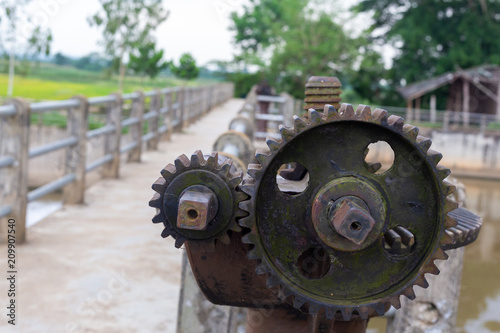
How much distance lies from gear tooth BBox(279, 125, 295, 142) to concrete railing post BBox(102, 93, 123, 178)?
5.92 metres

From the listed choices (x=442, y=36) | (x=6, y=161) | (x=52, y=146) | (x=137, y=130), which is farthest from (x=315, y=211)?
(x=442, y=36)

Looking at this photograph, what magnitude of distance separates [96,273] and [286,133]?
8.81 feet

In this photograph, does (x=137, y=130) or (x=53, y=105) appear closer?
(x=53, y=105)

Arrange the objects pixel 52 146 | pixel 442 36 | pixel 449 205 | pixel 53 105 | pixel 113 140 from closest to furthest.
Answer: pixel 449 205
pixel 53 105
pixel 52 146
pixel 113 140
pixel 442 36

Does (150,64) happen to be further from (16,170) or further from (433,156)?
(433,156)

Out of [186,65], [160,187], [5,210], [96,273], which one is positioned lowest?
[96,273]

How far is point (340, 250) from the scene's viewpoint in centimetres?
119

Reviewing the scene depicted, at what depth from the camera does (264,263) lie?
3.91 feet

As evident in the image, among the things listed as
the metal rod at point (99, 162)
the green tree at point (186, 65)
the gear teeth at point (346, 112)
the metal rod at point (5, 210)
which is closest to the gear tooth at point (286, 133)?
the gear teeth at point (346, 112)

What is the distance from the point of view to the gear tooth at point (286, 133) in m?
1.16

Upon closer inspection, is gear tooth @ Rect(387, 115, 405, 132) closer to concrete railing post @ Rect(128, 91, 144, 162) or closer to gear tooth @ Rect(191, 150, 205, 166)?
gear tooth @ Rect(191, 150, 205, 166)

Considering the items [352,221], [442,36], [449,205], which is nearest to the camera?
[352,221]

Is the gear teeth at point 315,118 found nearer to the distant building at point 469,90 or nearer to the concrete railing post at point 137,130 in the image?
the concrete railing post at point 137,130

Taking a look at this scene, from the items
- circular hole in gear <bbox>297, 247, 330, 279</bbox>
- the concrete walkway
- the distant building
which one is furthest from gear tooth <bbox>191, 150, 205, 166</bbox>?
the distant building
